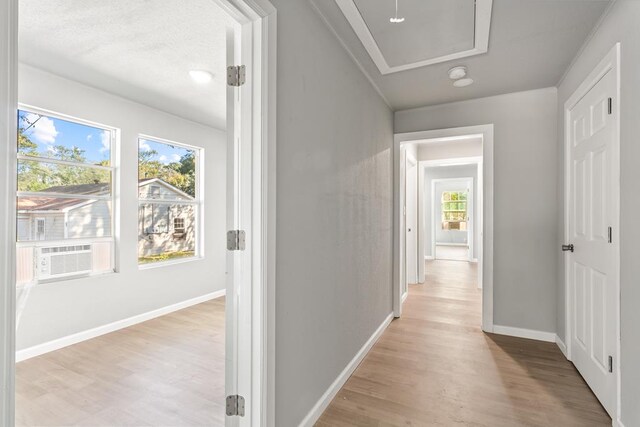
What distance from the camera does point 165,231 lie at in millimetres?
4160

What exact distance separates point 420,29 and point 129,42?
209 cm

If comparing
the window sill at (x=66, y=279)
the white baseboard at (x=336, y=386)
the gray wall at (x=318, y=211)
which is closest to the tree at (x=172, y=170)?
the window sill at (x=66, y=279)

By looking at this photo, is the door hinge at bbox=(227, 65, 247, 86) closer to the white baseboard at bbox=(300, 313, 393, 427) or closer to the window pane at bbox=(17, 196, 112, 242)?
the white baseboard at bbox=(300, 313, 393, 427)

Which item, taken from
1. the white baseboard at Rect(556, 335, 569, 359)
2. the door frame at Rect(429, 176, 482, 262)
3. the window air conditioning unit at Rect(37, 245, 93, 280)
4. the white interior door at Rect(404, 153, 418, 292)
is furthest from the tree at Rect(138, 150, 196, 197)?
the door frame at Rect(429, 176, 482, 262)

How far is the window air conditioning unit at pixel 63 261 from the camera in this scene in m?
2.96

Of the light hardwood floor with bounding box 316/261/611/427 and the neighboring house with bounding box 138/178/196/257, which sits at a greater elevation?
the neighboring house with bounding box 138/178/196/257

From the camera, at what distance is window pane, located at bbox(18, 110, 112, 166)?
2.84 meters

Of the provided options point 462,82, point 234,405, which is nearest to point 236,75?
point 234,405

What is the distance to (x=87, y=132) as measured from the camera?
10.9ft

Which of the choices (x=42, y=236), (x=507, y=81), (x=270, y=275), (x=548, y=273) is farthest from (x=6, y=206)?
(x=548, y=273)

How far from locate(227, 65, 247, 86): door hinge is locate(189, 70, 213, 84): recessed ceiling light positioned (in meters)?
1.63

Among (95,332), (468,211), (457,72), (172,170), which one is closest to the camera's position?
(457,72)

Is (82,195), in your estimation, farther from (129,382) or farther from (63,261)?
(129,382)

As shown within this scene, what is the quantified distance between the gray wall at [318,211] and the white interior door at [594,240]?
1.56 metres
